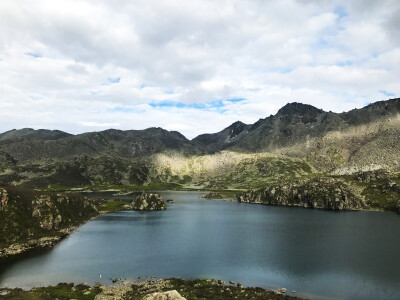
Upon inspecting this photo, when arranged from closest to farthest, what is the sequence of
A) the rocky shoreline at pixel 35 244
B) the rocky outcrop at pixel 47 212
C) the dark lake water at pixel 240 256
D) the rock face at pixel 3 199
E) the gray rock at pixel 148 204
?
the dark lake water at pixel 240 256
the rocky shoreline at pixel 35 244
the rock face at pixel 3 199
the rocky outcrop at pixel 47 212
the gray rock at pixel 148 204

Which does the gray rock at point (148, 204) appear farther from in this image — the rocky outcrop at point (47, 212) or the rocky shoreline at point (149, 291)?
the rocky shoreline at point (149, 291)

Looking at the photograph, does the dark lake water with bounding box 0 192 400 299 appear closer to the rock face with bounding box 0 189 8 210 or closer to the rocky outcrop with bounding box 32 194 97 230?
the rocky outcrop with bounding box 32 194 97 230

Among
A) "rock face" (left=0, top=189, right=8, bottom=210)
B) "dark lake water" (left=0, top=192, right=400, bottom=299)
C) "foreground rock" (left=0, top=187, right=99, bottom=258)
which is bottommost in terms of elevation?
"dark lake water" (left=0, top=192, right=400, bottom=299)

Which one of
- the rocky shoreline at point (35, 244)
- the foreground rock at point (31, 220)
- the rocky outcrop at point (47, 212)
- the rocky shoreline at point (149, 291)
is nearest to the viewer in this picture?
the rocky shoreline at point (149, 291)

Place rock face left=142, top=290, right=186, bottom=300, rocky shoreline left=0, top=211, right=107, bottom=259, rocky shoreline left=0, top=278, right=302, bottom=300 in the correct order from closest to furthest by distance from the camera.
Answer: rock face left=142, top=290, right=186, bottom=300 → rocky shoreline left=0, top=278, right=302, bottom=300 → rocky shoreline left=0, top=211, right=107, bottom=259

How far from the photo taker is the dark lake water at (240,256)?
65812 mm

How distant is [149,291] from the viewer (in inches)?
2286

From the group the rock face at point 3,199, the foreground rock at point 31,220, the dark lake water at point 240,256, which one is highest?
the rock face at point 3,199

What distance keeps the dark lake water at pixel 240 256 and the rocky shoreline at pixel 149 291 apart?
175 inches

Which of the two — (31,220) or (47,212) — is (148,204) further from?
(31,220)

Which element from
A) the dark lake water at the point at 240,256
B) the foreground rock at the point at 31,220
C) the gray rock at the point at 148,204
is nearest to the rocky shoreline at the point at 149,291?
the dark lake water at the point at 240,256

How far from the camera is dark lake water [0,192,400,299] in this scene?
65812 mm

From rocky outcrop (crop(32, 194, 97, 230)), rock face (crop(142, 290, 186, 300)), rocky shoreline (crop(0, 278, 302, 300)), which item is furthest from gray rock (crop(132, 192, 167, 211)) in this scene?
rock face (crop(142, 290, 186, 300))

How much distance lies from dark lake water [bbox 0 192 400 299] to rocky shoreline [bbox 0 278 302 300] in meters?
4.44
